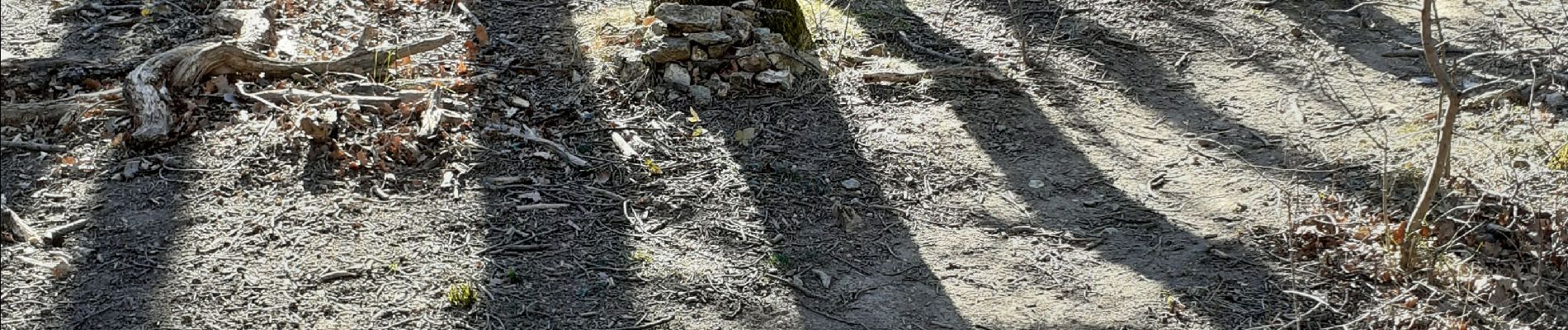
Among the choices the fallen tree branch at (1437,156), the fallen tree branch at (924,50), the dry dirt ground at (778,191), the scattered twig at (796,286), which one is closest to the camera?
the fallen tree branch at (1437,156)

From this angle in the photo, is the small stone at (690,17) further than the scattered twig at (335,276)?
Yes

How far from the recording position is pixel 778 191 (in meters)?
4.96

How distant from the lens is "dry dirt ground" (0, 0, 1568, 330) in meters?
4.14

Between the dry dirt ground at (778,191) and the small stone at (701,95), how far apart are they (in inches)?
3.0

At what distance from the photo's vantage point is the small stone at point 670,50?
19.0ft

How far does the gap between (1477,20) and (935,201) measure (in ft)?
12.9

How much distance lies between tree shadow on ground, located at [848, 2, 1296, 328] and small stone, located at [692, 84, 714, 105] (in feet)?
3.73

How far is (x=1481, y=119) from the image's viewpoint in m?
5.46

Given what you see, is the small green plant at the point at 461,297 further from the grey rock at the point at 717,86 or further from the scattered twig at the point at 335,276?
the grey rock at the point at 717,86

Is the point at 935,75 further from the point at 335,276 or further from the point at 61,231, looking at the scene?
the point at 61,231

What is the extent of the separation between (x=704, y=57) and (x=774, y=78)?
0.37 meters

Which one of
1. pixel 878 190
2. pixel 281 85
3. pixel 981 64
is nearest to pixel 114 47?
pixel 281 85

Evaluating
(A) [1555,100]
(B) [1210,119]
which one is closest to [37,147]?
(B) [1210,119]

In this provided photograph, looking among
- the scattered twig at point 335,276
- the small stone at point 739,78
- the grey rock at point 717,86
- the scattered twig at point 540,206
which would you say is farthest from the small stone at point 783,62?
the scattered twig at point 335,276
